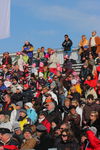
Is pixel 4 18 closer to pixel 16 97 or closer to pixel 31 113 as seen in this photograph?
pixel 31 113

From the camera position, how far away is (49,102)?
38.6ft

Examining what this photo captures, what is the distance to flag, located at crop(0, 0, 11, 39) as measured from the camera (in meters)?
7.63

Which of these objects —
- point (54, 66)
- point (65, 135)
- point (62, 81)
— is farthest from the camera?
point (54, 66)

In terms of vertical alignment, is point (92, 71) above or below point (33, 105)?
above

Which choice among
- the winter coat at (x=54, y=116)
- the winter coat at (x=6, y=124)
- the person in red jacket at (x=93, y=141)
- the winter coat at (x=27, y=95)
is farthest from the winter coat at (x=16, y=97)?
the person in red jacket at (x=93, y=141)

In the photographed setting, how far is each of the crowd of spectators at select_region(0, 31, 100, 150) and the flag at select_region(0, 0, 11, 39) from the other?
231 cm

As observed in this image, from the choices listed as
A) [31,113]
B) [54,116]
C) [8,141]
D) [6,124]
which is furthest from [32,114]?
[8,141]

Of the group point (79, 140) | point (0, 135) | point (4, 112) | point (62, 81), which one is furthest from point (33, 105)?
point (79, 140)

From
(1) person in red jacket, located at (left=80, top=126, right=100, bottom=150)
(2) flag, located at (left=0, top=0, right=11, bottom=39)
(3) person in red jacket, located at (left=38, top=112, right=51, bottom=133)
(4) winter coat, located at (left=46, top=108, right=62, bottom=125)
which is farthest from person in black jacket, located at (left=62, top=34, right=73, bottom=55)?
(2) flag, located at (left=0, top=0, right=11, bottom=39)

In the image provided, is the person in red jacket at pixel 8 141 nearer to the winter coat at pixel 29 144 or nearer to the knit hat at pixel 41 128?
the winter coat at pixel 29 144

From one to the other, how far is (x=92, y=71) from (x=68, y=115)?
564cm

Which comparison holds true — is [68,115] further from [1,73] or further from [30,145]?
[1,73]

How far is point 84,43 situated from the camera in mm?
19781

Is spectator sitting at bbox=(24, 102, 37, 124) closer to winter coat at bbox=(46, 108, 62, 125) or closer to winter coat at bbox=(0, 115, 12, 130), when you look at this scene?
winter coat at bbox=(0, 115, 12, 130)
